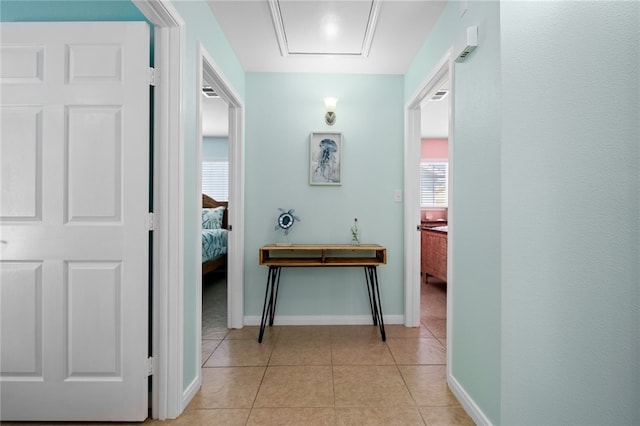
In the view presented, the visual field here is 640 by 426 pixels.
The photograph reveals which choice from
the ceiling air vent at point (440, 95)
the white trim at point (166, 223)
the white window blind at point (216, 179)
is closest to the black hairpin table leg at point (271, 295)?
the white trim at point (166, 223)

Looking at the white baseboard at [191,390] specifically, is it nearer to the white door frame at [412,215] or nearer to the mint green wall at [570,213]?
the mint green wall at [570,213]

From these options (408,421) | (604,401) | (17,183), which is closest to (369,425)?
(408,421)

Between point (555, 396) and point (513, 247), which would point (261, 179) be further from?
point (555, 396)

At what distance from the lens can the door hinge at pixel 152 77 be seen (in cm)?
160

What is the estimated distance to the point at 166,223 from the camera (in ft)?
5.35

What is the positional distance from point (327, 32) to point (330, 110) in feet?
2.42

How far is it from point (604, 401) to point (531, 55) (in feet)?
4.06

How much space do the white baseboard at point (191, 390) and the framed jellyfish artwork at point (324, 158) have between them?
185 centimetres

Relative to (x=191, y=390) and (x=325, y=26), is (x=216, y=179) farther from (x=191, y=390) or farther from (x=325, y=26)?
(x=191, y=390)

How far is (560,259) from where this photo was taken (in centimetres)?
114

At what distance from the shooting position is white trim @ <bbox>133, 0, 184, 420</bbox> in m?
1.63

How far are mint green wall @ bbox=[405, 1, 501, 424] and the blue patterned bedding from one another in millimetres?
3394

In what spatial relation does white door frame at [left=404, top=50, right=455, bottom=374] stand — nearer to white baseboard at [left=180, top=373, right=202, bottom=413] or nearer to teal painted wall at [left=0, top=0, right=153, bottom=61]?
white baseboard at [left=180, top=373, right=202, bottom=413]

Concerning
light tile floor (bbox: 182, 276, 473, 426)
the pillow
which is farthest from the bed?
light tile floor (bbox: 182, 276, 473, 426)
